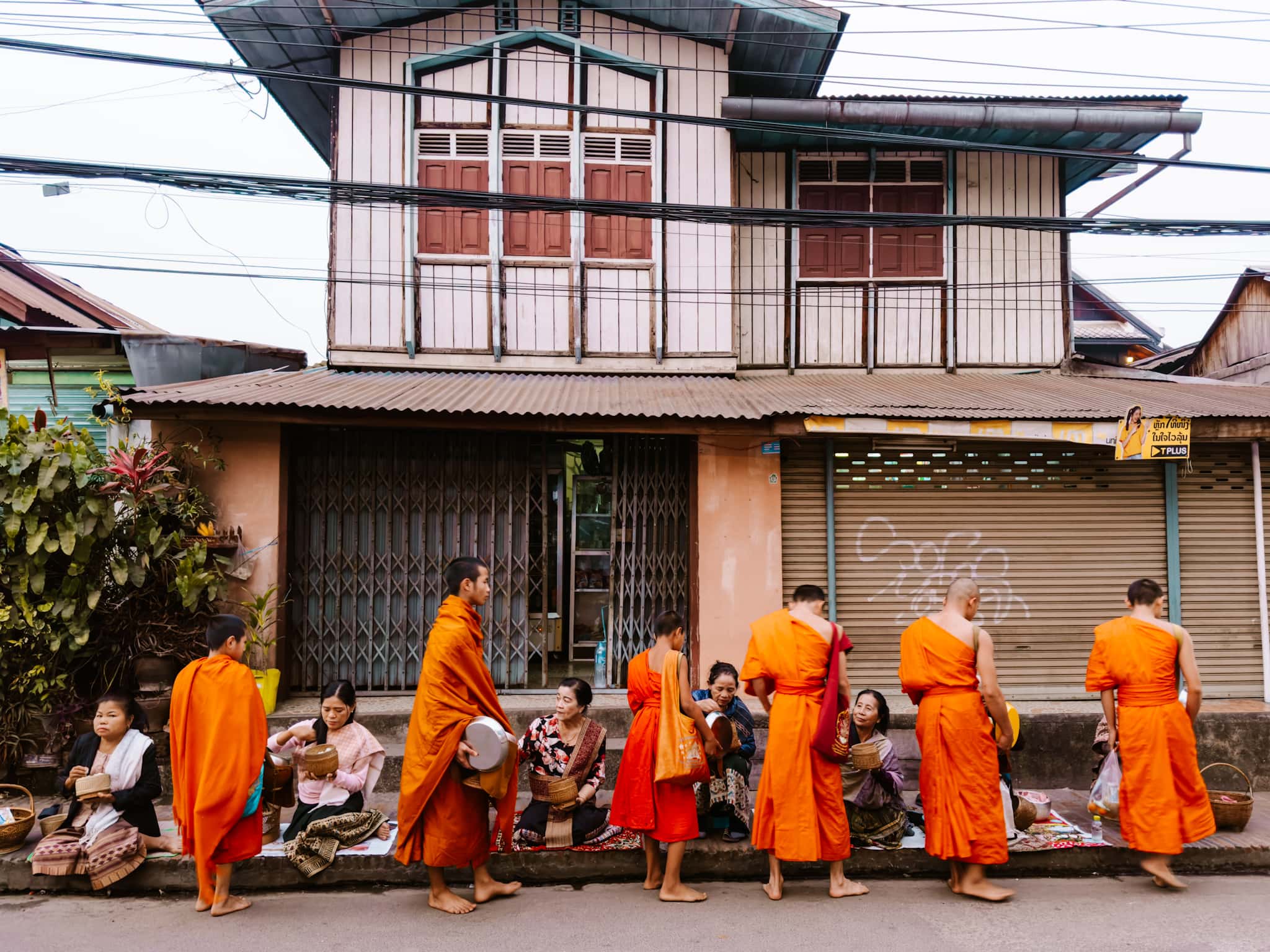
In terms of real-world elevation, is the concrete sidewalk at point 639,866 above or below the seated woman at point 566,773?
below

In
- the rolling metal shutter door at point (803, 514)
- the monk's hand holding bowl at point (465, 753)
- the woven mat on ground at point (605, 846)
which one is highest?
the rolling metal shutter door at point (803, 514)

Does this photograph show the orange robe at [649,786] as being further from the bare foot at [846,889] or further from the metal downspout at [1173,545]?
the metal downspout at [1173,545]

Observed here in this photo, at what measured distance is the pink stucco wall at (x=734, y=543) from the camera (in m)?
7.29

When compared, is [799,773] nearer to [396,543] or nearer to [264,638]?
[396,543]

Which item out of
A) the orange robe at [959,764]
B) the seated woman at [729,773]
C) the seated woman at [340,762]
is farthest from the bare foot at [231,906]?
the orange robe at [959,764]

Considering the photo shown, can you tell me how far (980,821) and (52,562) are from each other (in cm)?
633

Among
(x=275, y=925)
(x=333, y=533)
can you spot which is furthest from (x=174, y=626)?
(x=275, y=925)

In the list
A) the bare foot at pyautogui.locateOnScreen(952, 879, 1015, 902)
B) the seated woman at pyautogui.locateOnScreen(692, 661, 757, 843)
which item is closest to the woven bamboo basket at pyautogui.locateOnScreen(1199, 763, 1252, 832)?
the bare foot at pyautogui.locateOnScreen(952, 879, 1015, 902)

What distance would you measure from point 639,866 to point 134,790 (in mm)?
2828

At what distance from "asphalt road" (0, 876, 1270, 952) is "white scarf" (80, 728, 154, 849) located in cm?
36

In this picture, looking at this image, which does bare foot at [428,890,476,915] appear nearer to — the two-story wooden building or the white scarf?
the white scarf

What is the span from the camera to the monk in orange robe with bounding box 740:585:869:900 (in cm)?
467

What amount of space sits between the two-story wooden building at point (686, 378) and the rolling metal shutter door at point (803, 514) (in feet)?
0.10

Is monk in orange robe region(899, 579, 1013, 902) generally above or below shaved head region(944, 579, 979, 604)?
below
